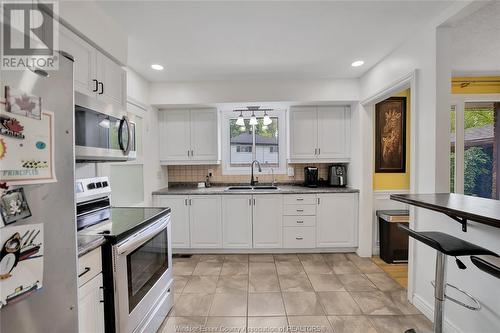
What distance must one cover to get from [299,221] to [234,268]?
1.10 m

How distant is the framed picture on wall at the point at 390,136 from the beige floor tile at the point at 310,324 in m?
2.29

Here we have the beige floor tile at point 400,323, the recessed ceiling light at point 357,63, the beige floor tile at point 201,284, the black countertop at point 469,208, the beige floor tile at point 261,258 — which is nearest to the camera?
the black countertop at point 469,208

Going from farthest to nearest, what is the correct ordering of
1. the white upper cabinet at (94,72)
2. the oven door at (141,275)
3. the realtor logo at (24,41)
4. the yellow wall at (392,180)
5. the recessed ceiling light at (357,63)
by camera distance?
the yellow wall at (392,180), the recessed ceiling light at (357,63), the white upper cabinet at (94,72), the oven door at (141,275), the realtor logo at (24,41)

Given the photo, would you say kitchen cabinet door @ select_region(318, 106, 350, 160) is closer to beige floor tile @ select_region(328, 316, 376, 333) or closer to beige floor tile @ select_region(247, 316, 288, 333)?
beige floor tile @ select_region(328, 316, 376, 333)

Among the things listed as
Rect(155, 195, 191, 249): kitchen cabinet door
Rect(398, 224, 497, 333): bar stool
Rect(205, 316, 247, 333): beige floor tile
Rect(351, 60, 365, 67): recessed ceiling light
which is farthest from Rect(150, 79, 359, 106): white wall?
Rect(205, 316, 247, 333): beige floor tile

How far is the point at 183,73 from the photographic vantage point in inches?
118

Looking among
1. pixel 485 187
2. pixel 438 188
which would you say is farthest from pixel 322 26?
pixel 485 187

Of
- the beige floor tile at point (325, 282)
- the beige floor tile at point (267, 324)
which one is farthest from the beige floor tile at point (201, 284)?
the beige floor tile at point (325, 282)

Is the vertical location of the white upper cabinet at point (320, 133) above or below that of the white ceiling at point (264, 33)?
below

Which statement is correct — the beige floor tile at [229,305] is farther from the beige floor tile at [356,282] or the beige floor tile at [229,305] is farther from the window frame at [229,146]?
the window frame at [229,146]

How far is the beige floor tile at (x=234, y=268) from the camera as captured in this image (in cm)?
281

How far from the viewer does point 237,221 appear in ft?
10.8

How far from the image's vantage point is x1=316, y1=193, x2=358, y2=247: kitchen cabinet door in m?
3.29

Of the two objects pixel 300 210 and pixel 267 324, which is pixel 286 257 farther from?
pixel 267 324
